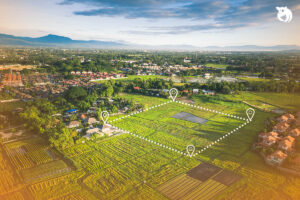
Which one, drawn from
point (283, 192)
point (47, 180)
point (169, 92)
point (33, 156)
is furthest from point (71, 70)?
point (283, 192)

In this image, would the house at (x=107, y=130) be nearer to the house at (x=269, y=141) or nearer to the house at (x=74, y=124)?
the house at (x=74, y=124)

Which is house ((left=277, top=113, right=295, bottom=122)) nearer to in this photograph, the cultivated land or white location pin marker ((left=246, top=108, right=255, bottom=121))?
the cultivated land

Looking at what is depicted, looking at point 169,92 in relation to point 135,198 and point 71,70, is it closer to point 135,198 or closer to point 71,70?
point 135,198

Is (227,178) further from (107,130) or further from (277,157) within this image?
(107,130)

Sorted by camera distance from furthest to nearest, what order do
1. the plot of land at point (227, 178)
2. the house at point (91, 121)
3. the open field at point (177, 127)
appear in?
the house at point (91, 121)
the open field at point (177, 127)
the plot of land at point (227, 178)

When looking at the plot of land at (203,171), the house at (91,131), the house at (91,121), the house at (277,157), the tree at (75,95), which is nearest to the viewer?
the plot of land at (203,171)

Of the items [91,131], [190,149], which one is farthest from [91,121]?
[190,149]

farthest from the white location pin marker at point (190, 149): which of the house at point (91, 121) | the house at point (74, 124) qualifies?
the house at point (74, 124)
